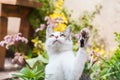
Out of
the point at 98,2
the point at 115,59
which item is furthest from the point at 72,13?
the point at 115,59

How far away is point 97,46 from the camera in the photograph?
10.4 feet

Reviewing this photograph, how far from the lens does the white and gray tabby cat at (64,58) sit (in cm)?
127

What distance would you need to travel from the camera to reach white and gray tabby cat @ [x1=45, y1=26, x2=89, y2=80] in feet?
4.16

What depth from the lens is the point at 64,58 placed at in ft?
4.42

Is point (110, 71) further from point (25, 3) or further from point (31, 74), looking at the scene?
point (25, 3)

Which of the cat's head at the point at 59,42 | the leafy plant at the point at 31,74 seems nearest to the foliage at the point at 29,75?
the leafy plant at the point at 31,74

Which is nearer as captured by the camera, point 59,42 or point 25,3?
point 59,42

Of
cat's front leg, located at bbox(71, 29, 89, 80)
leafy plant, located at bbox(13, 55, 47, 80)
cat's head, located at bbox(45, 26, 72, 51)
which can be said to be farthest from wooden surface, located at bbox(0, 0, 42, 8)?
cat's front leg, located at bbox(71, 29, 89, 80)

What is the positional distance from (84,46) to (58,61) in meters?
0.14

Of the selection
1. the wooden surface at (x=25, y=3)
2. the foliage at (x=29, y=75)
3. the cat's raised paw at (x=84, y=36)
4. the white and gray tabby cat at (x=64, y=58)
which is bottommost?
the foliage at (x=29, y=75)

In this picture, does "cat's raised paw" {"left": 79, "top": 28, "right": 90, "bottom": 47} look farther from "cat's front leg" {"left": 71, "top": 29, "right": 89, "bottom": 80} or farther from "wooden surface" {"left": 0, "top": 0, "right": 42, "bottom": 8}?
"wooden surface" {"left": 0, "top": 0, "right": 42, "bottom": 8}

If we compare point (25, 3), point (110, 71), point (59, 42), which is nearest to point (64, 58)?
point (59, 42)

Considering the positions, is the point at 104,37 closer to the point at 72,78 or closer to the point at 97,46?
the point at 97,46

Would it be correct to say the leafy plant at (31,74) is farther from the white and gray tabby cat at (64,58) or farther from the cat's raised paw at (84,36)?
the cat's raised paw at (84,36)
